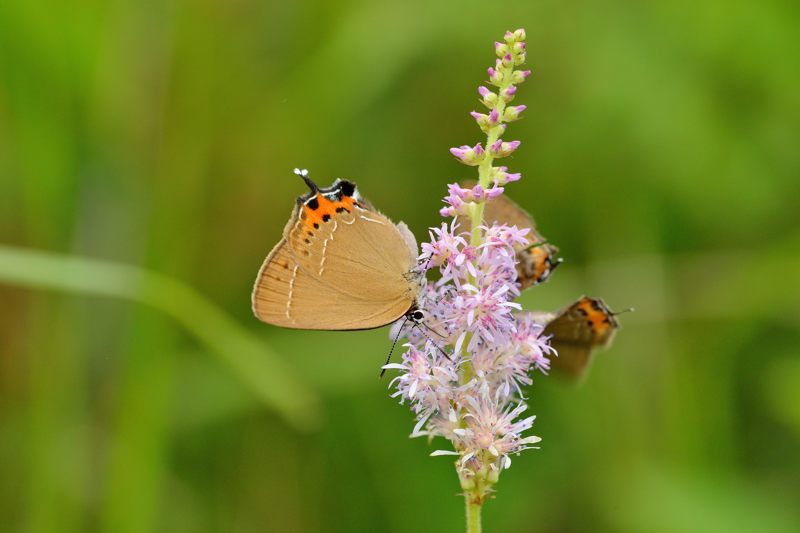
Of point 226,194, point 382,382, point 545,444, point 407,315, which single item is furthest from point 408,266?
point 226,194

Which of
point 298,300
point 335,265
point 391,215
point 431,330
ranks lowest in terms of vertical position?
point 431,330

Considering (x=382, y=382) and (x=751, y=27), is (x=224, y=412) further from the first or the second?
(x=751, y=27)

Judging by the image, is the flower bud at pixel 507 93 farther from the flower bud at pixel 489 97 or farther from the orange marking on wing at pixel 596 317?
the orange marking on wing at pixel 596 317

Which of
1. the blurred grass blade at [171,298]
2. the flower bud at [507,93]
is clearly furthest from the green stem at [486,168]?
the blurred grass blade at [171,298]

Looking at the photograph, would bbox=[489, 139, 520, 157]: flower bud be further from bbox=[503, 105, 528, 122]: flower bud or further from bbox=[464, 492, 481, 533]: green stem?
bbox=[464, 492, 481, 533]: green stem

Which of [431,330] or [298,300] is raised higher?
[298,300]

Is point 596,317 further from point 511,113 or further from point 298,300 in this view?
point 298,300

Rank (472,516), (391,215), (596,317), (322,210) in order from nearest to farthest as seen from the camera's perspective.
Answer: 1. (472,516)
2. (596,317)
3. (322,210)
4. (391,215)

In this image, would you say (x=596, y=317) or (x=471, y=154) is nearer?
(x=471, y=154)

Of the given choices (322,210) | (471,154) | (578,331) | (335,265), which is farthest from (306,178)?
(578,331)
